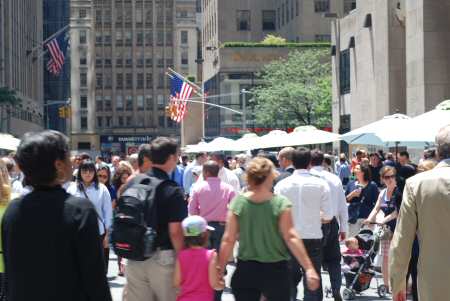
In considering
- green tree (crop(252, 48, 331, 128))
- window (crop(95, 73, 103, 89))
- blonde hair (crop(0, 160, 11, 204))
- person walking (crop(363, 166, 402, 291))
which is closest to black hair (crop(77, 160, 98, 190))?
person walking (crop(363, 166, 402, 291))

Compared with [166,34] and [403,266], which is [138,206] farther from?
[166,34]

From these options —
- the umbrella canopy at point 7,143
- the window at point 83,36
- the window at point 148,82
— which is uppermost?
the window at point 83,36

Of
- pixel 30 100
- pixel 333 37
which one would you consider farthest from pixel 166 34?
pixel 333 37

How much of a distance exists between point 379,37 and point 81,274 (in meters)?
37.3

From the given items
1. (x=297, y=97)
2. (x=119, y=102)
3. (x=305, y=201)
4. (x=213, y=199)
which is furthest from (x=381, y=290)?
(x=119, y=102)

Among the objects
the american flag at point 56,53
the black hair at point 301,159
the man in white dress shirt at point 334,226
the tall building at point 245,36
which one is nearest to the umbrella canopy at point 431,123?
the man in white dress shirt at point 334,226

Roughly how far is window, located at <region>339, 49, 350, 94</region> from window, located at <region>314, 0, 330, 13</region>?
30205 millimetres

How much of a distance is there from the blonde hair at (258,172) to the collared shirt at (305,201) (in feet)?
7.41

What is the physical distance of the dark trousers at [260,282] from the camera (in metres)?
7.25

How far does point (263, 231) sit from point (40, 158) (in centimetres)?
332

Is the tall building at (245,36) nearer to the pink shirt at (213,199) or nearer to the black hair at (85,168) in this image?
the black hair at (85,168)

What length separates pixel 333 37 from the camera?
49.6 metres

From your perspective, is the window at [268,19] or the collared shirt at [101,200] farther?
the window at [268,19]

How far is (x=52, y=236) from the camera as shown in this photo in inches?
165
